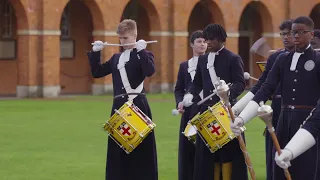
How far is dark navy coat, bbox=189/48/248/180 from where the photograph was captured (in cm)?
1046

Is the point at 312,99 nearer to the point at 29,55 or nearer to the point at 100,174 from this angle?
the point at 100,174

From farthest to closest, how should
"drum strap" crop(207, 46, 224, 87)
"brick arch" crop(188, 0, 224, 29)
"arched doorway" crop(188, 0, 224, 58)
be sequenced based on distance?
"arched doorway" crop(188, 0, 224, 58)
"brick arch" crop(188, 0, 224, 29)
"drum strap" crop(207, 46, 224, 87)

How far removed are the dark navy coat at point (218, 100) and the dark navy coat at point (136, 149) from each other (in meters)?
0.69

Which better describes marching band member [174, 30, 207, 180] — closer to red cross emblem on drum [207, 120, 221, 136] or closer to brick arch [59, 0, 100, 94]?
red cross emblem on drum [207, 120, 221, 136]

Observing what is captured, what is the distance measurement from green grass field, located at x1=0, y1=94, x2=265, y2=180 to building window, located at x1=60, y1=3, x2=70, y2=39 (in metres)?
11.2

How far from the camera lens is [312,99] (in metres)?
8.89

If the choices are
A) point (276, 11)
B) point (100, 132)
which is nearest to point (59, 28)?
point (276, 11)

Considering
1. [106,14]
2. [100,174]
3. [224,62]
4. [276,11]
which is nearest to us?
[224,62]

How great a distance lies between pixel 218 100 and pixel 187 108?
1231mm

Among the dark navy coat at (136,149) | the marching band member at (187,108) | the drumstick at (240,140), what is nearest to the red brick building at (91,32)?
the marching band member at (187,108)

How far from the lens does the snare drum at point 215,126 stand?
32.9ft

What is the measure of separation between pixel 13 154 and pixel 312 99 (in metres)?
8.99

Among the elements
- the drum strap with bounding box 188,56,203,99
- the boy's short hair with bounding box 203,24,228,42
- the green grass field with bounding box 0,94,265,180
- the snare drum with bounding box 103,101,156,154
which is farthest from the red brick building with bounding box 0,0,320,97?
the boy's short hair with bounding box 203,24,228,42

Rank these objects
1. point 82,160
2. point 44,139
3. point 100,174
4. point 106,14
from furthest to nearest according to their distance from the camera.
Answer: point 106,14 → point 44,139 → point 82,160 → point 100,174
